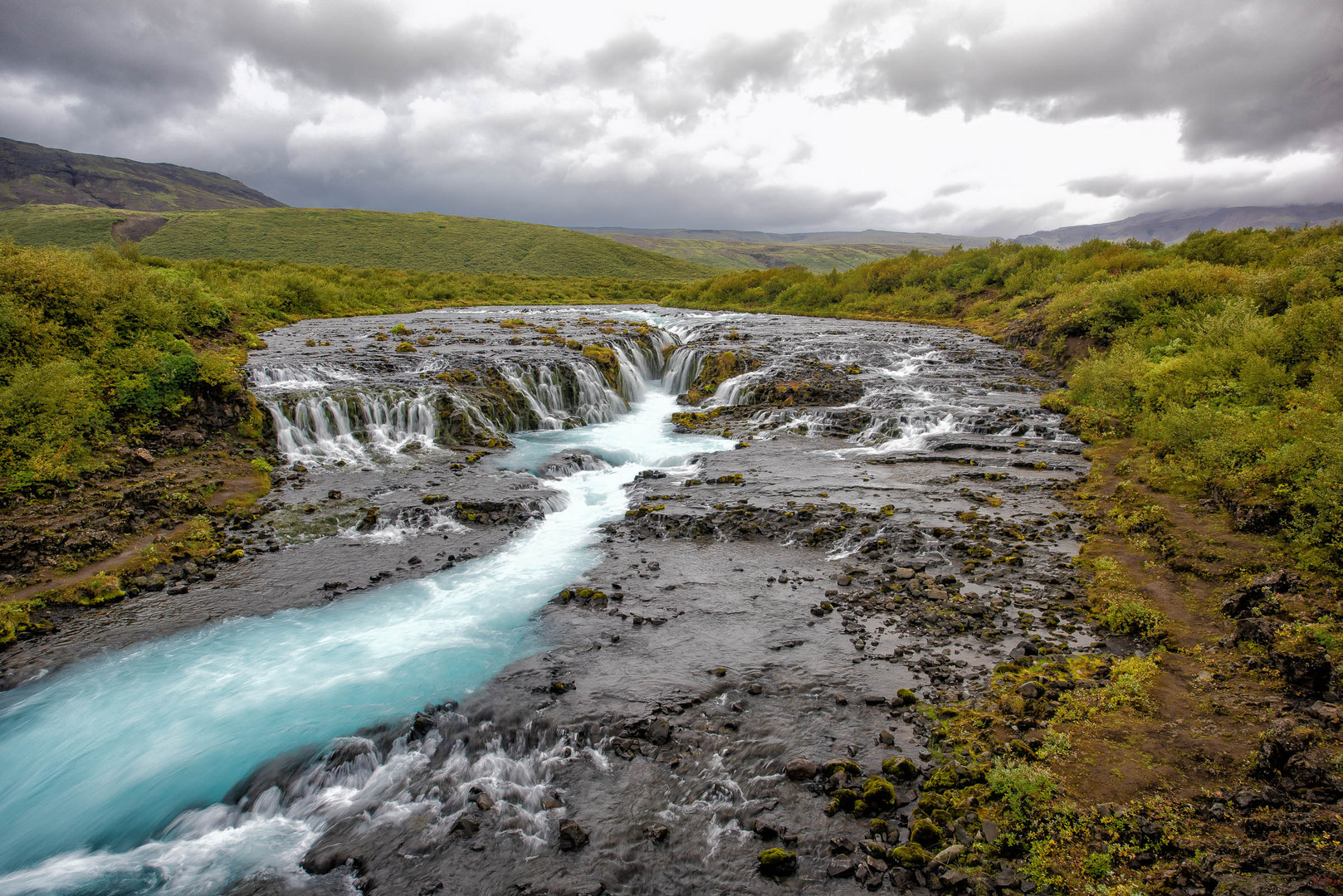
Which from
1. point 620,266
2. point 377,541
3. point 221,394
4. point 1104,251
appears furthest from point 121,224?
point 1104,251

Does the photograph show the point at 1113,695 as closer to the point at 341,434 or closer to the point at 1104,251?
the point at 341,434

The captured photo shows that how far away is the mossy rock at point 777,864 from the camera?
539cm

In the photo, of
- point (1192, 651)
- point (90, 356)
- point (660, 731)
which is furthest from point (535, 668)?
point (90, 356)

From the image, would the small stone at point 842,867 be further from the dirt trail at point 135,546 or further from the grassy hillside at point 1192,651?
the dirt trail at point 135,546

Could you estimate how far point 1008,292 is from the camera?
46.2m

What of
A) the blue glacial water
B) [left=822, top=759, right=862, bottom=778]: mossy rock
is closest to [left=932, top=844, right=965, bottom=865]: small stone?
[left=822, top=759, right=862, bottom=778]: mossy rock

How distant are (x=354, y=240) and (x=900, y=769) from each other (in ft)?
512

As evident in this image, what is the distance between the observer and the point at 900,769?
6180mm

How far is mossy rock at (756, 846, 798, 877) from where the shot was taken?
5.39m

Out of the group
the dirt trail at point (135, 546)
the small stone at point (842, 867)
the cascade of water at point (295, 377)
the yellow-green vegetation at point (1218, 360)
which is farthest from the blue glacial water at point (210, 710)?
the cascade of water at point (295, 377)

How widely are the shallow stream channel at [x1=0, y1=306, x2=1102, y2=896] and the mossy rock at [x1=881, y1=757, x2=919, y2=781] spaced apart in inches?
13.4

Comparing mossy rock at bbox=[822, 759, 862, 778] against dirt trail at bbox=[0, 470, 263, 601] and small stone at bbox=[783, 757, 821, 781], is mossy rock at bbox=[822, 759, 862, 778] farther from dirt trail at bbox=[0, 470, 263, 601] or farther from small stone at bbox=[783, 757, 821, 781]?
dirt trail at bbox=[0, 470, 263, 601]

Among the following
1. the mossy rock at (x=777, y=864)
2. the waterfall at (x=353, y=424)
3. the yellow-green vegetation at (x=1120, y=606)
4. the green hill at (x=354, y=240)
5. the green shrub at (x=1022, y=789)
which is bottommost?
the mossy rock at (x=777, y=864)

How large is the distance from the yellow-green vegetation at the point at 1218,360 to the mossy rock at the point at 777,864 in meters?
8.70
